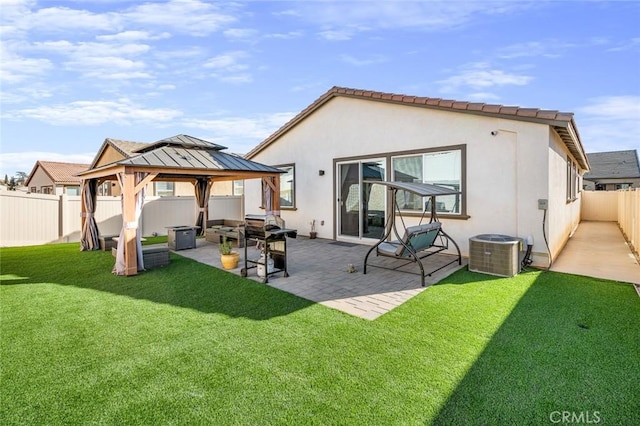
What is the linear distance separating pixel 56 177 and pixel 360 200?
30.1 metres

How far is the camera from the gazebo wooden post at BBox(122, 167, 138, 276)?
21.1 feet

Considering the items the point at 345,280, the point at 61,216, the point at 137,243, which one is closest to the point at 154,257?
the point at 137,243

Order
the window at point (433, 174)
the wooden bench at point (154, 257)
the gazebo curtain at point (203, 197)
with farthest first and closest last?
the gazebo curtain at point (203, 197) < the window at point (433, 174) < the wooden bench at point (154, 257)

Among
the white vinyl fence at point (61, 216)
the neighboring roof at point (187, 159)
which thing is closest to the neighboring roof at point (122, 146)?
the white vinyl fence at point (61, 216)

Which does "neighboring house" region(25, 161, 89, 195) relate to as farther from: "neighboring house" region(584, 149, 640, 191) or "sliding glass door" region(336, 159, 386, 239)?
"neighboring house" region(584, 149, 640, 191)

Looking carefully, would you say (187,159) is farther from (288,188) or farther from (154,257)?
(288,188)

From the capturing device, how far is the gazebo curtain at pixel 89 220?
947cm

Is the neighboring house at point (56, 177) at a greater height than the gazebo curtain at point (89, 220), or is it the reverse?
the neighboring house at point (56, 177)

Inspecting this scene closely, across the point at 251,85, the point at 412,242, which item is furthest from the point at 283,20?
the point at 412,242

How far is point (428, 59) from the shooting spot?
32.9 ft

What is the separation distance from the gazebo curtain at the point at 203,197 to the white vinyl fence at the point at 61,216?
214cm

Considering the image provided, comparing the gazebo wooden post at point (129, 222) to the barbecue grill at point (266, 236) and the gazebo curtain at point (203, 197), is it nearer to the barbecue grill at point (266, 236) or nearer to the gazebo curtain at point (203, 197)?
the barbecue grill at point (266, 236)

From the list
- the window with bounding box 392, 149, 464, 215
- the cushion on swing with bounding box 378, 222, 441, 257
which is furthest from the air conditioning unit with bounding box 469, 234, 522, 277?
the window with bounding box 392, 149, 464, 215

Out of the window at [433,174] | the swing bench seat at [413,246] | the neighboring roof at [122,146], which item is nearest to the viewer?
the swing bench seat at [413,246]
